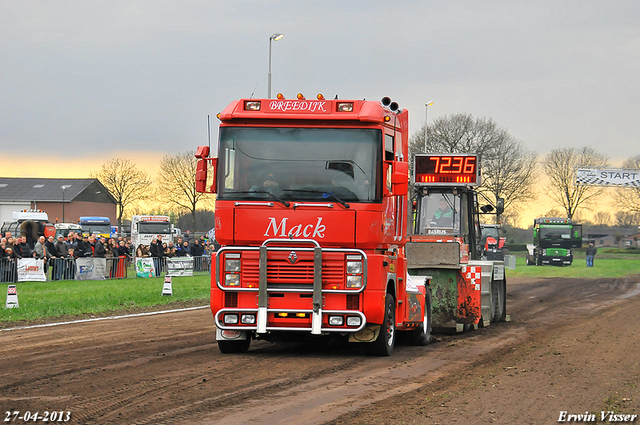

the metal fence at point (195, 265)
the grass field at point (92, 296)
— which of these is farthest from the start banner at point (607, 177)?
the grass field at point (92, 296)

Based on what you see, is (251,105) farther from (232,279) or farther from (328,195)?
(232,279)

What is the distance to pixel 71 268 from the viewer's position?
27922 millimetres

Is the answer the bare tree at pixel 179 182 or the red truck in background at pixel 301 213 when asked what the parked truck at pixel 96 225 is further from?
the red truck in background at pixel 301 213

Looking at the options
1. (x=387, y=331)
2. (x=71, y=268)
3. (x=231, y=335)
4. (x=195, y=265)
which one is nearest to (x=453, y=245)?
(x=387, y=331)

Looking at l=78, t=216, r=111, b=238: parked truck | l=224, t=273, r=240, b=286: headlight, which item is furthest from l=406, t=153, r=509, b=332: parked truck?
l=78, t=216, r=111, b=238: parked truck

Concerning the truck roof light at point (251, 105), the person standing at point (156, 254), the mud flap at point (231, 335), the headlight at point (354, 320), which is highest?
the truck roof light at point (251, 105)

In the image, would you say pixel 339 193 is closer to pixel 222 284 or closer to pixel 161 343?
pixel 222 284

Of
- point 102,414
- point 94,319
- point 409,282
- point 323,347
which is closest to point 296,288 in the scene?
point 323,347

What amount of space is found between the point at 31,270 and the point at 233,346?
16.9m

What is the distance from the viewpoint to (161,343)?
12.6 m

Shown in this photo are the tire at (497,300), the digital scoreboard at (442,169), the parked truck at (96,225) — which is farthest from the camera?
the parked truck at (96,225)

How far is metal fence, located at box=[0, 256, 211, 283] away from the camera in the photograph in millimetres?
25578

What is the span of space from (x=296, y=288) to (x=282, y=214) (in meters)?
1.02

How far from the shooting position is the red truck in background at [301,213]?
1066cm
